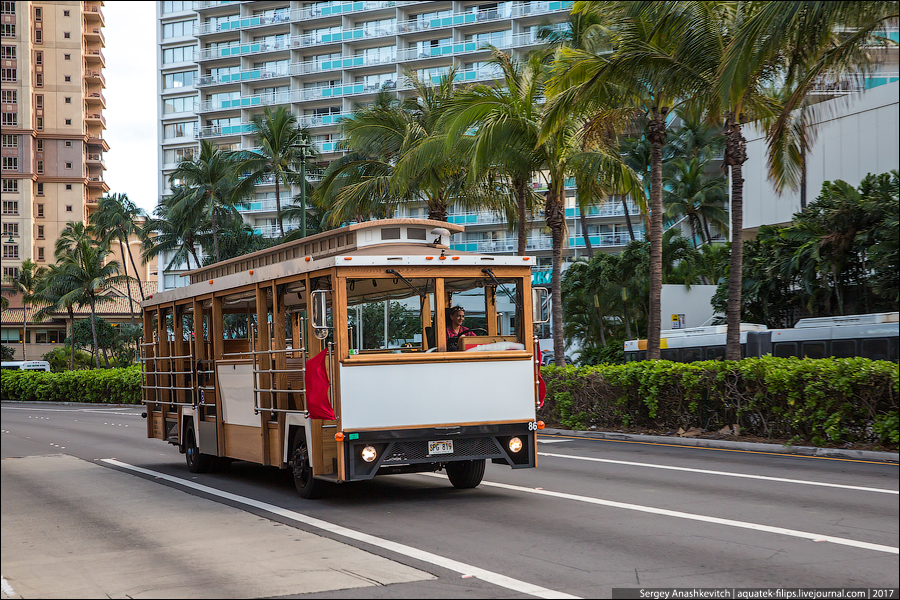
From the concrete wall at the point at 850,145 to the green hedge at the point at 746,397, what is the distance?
10238 millimetres

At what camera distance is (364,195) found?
29547 mm

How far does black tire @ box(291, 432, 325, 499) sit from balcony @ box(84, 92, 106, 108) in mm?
117431

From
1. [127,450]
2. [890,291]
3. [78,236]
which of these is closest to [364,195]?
[127,450]

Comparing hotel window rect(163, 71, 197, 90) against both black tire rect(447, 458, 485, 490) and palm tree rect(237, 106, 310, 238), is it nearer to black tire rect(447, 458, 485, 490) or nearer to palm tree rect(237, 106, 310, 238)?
palm tree rect(237, 106, 310, 238)

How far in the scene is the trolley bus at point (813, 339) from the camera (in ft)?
76.8

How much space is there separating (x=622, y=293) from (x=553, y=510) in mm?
30663

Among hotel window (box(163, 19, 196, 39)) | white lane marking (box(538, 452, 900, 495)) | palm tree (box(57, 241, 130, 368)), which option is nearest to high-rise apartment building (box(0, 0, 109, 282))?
hotel window (box(163, 19, 196, 39))

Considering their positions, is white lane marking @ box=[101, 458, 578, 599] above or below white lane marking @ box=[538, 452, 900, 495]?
above

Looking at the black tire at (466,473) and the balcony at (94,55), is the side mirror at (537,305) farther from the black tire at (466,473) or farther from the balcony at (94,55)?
the balcony at (94,55)

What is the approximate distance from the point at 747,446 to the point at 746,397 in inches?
46.1

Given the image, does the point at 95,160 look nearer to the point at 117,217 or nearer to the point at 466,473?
the point at 117,217

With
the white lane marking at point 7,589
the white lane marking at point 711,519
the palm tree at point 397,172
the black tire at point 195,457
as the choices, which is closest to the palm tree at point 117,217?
the palm tree at point 397,172

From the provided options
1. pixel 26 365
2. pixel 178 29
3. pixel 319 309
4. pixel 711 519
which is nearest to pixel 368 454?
pixel 319 309

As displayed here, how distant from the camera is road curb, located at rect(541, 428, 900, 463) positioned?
14078 millimetres
